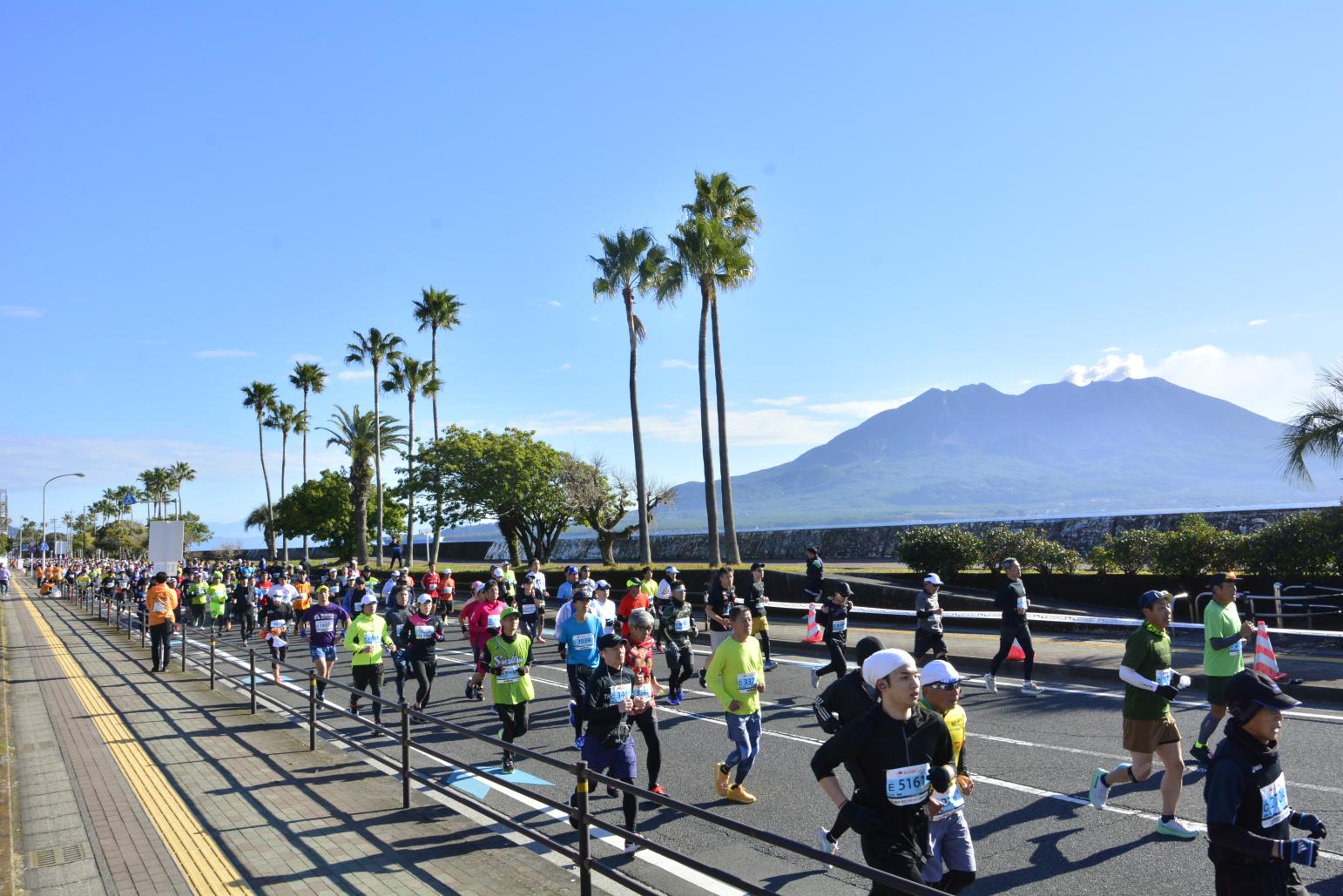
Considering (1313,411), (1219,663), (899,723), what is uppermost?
(1313,411)

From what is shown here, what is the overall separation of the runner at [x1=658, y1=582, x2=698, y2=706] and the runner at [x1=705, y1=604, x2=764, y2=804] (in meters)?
4.64

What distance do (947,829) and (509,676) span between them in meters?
5.86

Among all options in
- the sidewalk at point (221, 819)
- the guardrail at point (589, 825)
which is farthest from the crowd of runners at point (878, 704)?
the sidewalk at point (221, 819)

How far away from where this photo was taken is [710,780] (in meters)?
9.15

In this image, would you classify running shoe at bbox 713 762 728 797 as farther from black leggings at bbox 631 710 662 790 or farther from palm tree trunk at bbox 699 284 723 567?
palm tree trunk at bbox 699 284 723 567

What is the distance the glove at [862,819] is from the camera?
4336 millimetres

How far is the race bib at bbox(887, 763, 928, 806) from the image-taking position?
436 cm

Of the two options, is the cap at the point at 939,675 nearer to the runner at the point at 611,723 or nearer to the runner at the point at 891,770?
the runner at the point at 891,770

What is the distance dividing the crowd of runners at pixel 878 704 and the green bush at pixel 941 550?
456 inches

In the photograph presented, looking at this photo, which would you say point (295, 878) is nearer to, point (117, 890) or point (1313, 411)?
point (117, 890)

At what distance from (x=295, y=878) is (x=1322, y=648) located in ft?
56.8

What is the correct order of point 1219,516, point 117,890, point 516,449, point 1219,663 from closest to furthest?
point 117,890 < point 1219,663 < point 1219,516 < point 516,449

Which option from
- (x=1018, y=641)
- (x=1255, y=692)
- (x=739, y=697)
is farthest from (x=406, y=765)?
(x=1018, y=641)

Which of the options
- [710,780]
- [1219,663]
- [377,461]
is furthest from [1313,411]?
[377,461]
